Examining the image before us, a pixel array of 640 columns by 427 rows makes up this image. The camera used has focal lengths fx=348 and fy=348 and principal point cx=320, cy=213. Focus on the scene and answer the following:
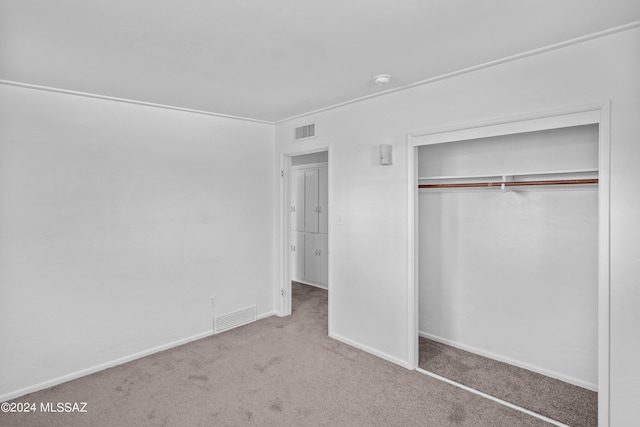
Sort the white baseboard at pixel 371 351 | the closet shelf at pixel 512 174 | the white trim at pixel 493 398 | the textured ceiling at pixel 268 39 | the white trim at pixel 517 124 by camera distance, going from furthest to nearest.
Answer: the white baseboard at pixel 371 351, the closet shelf at pixel 512 174, the white trim at pixel 493 398, the white trim at pixel 517 124, the textured ceiling at pixel 268 39

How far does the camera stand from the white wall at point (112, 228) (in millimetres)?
2824

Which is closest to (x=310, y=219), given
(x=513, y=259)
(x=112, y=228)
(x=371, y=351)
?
(x=371, y=351)

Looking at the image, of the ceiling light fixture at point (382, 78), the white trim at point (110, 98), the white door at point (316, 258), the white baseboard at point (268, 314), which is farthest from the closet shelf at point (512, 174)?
the white door at point (316, 258)

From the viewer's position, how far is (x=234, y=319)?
414 centimetres

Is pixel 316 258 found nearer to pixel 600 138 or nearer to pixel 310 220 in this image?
pixel 310 220

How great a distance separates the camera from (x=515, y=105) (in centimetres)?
245

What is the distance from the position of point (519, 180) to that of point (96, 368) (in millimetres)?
4164

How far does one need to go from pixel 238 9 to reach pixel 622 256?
2.55 metres

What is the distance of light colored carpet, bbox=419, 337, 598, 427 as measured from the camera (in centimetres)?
247

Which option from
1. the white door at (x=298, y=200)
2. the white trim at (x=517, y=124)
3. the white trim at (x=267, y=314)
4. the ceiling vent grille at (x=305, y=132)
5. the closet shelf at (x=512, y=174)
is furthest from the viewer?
the white door at (x=298, y=200)

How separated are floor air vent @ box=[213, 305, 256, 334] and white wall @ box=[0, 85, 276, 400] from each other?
0.24 feet

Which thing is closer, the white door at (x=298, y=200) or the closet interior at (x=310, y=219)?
the closet interior at (x=310, y=219)

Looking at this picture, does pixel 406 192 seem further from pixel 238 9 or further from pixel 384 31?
pixel 238 9

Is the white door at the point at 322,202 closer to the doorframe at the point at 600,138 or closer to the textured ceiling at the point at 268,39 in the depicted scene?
the textured ceiling at the point at 268,39
